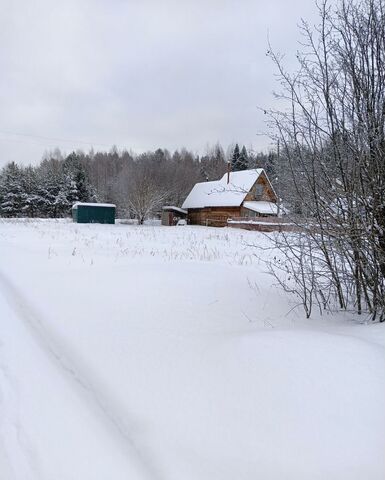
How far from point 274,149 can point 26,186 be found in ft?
187

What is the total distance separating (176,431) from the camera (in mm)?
2359

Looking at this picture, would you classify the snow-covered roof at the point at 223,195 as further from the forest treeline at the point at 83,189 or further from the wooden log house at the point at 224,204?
the forest treeline at the point at 83,189

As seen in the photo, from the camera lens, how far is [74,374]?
3301 millimetres

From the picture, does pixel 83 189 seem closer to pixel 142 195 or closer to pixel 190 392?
pixel 142 195

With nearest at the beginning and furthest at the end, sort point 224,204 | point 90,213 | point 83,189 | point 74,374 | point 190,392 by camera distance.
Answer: point 190,392 < point 74,374 < point 224,204 < point 90,213 < point 83,189

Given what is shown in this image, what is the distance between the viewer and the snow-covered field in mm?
2105

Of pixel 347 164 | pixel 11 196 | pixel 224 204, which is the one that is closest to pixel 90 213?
pixel 224 204

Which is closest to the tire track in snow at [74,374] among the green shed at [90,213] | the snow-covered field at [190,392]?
the snow-covered field at [190,392]

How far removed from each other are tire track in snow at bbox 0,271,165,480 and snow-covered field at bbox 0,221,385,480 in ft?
0.04

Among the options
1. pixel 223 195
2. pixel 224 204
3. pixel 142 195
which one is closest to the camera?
pixel 224 204

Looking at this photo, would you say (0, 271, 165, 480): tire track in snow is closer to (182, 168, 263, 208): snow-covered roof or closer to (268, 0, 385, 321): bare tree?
(268, 0, 385, 321): bare tree

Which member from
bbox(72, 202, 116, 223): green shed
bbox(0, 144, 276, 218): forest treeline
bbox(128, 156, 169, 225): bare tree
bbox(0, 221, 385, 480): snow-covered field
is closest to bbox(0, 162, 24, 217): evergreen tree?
bbox(0, 144, 276, 218): forest treeline

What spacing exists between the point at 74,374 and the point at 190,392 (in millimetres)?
1178

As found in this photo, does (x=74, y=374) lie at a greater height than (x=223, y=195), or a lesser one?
lesser
